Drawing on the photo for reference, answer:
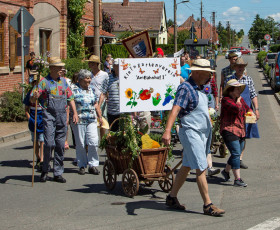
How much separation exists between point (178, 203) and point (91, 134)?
2.95 meters

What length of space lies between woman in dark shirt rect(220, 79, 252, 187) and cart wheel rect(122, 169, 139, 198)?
1.66 m

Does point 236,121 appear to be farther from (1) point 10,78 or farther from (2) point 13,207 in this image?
(1) point 10,78

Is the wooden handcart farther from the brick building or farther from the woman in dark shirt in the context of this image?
the brick building

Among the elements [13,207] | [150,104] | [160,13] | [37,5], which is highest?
[160,13]

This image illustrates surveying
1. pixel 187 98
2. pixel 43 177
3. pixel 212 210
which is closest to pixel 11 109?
pixel 43 177

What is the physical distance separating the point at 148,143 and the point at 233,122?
1.51 meters

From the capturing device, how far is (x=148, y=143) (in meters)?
7.55

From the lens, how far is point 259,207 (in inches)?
273

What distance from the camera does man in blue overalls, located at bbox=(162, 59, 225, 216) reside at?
6.43 m

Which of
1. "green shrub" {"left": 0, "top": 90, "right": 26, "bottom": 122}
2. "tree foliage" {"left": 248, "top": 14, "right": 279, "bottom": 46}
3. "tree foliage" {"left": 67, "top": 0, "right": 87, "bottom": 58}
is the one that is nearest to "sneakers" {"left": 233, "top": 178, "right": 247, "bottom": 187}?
"green shrub" {"left": 0, "top": 90, "right": 26, "bottom": 122}

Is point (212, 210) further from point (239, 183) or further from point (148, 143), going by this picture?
point (239, 183)

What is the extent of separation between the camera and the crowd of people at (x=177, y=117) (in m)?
6.48

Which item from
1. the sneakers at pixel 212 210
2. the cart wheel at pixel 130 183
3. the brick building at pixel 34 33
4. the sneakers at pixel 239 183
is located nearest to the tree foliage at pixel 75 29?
the brick building at pixel 34 33

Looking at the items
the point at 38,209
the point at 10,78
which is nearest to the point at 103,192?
the point at 38,209
